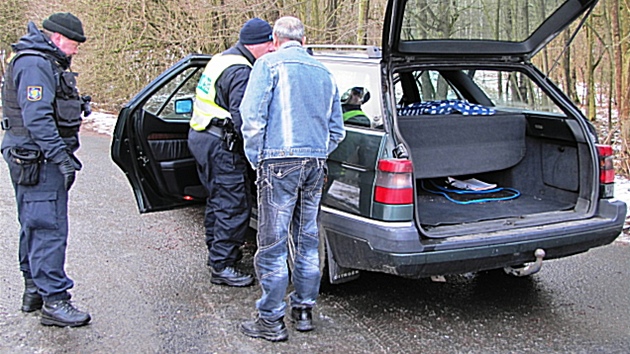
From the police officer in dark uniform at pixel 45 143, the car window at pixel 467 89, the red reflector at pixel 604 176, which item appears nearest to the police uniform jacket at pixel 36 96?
the police officer in dark uniform at pixel 45 143

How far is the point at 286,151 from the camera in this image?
3.39 metres

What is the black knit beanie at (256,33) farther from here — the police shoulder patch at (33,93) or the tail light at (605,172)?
the tail light at (605,172)

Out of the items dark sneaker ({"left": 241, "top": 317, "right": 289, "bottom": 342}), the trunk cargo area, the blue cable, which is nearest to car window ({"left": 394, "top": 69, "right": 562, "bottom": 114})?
the trunk cargo area

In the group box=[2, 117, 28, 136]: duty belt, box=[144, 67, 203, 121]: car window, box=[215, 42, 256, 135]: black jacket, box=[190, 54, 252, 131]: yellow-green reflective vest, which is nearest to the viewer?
box=[2, 117, 28, 136]: duty belt

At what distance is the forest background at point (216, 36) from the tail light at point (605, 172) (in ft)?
18.5

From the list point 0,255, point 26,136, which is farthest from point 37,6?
point 26,136

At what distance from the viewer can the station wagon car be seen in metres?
3.53

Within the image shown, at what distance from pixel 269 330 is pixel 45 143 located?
1.63 metres

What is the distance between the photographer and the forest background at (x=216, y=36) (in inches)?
442

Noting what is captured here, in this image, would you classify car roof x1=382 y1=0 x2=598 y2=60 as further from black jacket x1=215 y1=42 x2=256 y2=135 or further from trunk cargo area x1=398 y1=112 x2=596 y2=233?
black jacket x1=215 y1=42 x2=256 y2=135

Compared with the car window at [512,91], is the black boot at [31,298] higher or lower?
lower

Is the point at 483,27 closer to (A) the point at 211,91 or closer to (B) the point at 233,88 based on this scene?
(B) the point at 233,88

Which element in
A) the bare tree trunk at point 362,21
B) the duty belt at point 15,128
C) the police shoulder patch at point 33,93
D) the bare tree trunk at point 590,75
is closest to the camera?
the police shoulder patch at point 33,93

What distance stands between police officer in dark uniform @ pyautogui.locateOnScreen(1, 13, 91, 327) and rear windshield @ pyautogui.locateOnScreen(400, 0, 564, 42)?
208 cm
